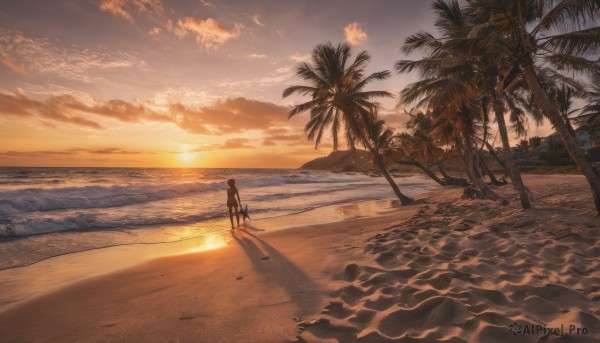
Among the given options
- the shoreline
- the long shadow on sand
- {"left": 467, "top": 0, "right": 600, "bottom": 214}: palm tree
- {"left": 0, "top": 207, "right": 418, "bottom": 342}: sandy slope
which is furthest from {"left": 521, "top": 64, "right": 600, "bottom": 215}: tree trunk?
the shoreline

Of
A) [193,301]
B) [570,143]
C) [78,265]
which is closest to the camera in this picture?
[193,301]

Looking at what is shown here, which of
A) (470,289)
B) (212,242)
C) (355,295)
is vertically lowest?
(212,242)

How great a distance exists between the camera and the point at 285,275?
479 cm

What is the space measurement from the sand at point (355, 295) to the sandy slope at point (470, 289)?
0.01m

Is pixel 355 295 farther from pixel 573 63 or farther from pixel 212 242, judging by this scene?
pixel 573 63

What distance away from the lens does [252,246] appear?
24.1ft

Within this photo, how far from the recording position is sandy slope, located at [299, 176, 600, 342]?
2768 millimetres

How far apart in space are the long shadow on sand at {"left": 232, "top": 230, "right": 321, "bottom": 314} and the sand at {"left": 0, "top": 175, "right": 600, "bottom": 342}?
3cm

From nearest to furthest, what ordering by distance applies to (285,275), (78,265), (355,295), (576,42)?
(355,295) < (285,275) < (78,265) < (576,42)

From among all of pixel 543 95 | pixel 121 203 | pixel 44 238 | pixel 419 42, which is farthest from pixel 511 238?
pixel 121 203

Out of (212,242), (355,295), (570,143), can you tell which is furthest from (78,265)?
(570,143)

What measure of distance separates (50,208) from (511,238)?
20.5 meters

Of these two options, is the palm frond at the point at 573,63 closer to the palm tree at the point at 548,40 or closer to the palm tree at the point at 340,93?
the palm tree at the point at 548,40

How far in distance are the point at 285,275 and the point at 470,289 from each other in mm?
2617
